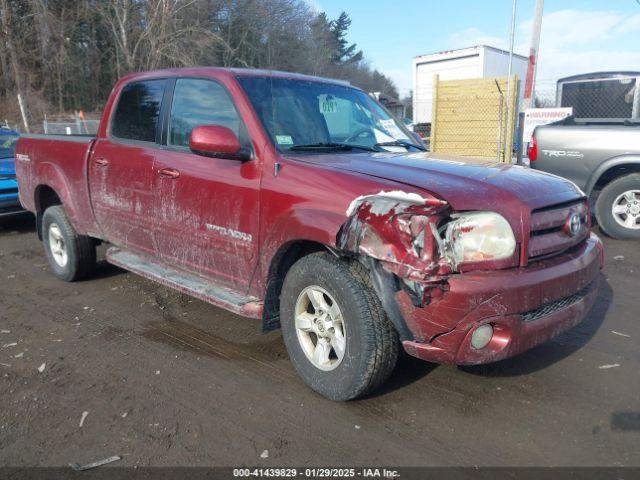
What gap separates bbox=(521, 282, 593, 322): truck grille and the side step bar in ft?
5.11

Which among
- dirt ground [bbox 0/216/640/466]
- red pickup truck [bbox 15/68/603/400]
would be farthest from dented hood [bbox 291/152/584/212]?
dirt ground [bbox 0/216/640/466]

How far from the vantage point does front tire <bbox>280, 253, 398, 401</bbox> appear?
2.68 m

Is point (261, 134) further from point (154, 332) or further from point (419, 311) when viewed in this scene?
point (154, 332)

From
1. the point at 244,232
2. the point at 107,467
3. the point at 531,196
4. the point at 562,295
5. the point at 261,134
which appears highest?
the point at 261,134

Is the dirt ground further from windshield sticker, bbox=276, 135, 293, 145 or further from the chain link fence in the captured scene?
the chain link fence

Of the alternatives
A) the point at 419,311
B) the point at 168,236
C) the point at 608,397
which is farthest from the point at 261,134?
the point at 608,397

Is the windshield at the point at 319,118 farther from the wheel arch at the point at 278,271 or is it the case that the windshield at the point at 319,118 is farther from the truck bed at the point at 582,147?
the truck bed at the point at 582,147

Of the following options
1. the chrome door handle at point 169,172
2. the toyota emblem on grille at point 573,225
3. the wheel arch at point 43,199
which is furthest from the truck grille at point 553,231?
the wheel arch at point 43,199

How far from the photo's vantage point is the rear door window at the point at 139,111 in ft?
13.7

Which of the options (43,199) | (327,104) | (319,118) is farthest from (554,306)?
(43,199)

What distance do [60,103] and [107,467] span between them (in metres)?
32.6

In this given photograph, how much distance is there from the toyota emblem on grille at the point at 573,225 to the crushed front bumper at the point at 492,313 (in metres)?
0.27

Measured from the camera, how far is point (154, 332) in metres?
4.07

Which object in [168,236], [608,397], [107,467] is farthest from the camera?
[168,236]
